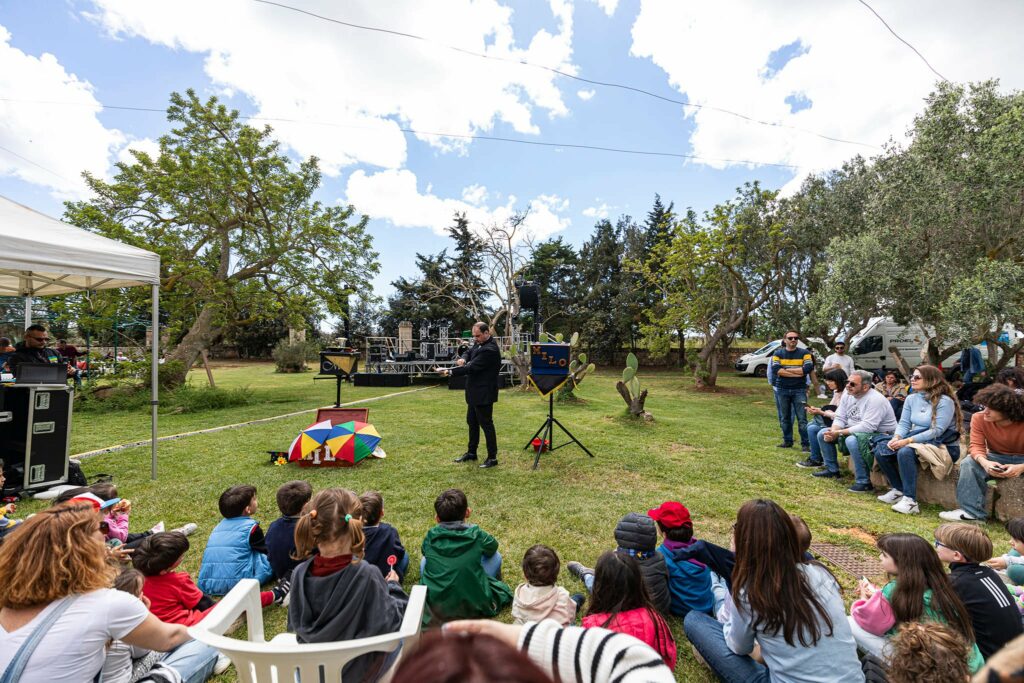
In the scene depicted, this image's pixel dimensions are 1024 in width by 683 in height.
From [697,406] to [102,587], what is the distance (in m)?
11.2

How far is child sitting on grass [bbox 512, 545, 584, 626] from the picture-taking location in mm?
2250

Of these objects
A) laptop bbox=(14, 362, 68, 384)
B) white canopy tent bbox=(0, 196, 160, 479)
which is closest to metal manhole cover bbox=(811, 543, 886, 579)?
white canopy tent bbox=(0, 196, 160, 479)

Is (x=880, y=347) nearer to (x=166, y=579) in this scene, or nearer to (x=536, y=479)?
(x=536, y=479)

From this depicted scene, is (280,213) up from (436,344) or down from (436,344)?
up

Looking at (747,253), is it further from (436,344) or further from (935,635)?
(935,635)

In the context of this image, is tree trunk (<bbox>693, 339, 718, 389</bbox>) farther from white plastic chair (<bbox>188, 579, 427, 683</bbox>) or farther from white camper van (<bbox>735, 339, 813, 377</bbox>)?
white plastic chair (<bbox>188, 579, 427, 683</bbox>)

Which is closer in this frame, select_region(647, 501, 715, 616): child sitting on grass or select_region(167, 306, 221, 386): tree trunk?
select_region(647, 501, 715, 616): child sitting on grass

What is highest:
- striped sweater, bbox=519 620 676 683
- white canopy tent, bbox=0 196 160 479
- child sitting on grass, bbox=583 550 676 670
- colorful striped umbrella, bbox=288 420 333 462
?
white canopy tent, bbox=0 196 160 479

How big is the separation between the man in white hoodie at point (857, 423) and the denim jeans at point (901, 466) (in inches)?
10.6

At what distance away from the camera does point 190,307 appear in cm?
1206

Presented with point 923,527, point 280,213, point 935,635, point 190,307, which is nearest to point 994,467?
point 923,527

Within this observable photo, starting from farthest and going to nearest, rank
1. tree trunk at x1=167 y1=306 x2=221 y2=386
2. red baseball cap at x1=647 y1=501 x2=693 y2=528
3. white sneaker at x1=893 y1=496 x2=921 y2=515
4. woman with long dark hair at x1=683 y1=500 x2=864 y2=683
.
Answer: tree trunk at x1=167 y1=306 x2=221 y2=386, white sneaker at x1=893 y1=496 x2=921 y2=515, red baseball cap at x1=647 y1=501 x2=693 y2=528, woman with long dark hair at x1=683 y1=500 x2=864 y2=683

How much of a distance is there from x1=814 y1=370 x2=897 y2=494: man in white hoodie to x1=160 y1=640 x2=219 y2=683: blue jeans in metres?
5.65

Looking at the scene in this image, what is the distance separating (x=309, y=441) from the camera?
546 centimetres
